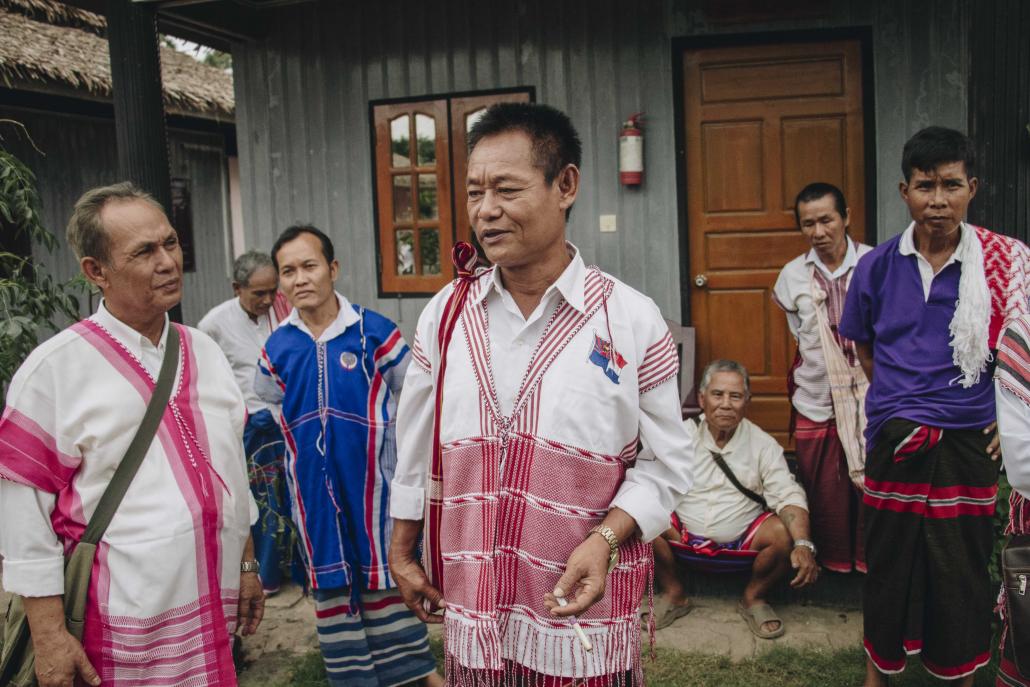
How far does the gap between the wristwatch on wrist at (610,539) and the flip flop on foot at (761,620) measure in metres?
2.67

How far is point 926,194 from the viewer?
10.3ft

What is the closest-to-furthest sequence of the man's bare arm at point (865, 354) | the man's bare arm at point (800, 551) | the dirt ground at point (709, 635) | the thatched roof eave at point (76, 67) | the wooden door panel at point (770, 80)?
the man's bare arm at point (865, 354) < the dirt ground at point (709, 635) < the man's bare arm at point (800, 551) < the wooden door panel at point (770, 80) < the thatched roof eave at point (76, 67)

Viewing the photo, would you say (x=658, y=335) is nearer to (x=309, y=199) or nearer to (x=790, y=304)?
(x=790, y=304)

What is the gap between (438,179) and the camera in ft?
20.5

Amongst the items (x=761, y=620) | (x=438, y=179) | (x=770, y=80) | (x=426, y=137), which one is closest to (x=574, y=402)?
(x=761, y=620)

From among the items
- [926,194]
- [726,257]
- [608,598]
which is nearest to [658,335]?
[608,598]

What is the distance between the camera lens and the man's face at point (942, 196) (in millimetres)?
3094

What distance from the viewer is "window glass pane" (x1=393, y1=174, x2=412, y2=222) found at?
6.36 metres

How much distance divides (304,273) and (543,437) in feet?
5.96

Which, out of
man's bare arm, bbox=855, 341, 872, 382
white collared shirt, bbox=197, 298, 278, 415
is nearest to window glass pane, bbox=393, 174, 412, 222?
white collared shirt, bbox=197, 298, 278, 415

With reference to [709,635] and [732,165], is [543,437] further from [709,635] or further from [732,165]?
[732,165]

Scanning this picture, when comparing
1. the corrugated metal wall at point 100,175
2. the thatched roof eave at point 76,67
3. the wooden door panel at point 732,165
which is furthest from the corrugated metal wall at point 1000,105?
the corrugated metal wall at point 100,175

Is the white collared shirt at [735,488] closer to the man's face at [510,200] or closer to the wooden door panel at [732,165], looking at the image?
the wooden door panel at [732,165]

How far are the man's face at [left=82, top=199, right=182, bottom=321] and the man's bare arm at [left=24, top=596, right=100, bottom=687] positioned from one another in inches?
29.2
